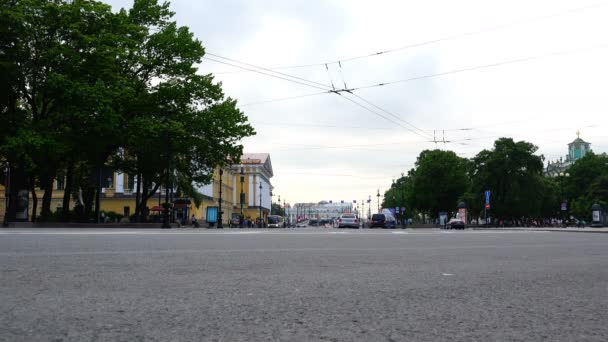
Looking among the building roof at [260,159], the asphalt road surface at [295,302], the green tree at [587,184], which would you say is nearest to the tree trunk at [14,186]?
the asphalt road surface at [295,302]

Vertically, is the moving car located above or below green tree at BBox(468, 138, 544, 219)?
below

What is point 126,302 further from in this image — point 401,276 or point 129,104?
point 129,104

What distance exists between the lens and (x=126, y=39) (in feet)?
128

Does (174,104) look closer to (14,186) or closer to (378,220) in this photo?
(14,186)

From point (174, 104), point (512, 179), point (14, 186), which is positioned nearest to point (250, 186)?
point (512, 179)

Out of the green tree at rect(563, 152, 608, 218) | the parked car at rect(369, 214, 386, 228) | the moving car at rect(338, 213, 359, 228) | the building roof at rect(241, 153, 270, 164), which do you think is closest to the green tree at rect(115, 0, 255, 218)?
the moving car at rect(338, 213, 359, 228)

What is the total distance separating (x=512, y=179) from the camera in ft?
278

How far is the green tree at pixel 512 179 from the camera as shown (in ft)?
276

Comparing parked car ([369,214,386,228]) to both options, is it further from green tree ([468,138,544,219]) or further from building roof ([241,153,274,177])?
building roof ([241,153,274,177])

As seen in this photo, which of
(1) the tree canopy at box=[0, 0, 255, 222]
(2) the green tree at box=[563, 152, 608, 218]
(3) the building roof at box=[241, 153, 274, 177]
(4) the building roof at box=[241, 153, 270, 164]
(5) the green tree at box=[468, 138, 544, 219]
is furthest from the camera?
(4) the building roof at box=[241, 153, 270, 164]

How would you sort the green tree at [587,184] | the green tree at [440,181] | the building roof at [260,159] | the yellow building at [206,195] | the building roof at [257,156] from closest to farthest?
1. the yellow building at [206,195]
2. the green tree at [587,184]
3. the green tree at [440,181]
4. the building roof at [260,159]
5. the building roof at [257,156]

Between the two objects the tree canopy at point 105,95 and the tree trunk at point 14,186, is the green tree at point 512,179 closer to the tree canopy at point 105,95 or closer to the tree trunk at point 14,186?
the tree canopy at point 105,95

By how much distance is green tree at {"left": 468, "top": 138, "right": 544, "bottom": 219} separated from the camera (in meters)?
84.1

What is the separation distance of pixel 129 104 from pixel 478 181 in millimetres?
60585
